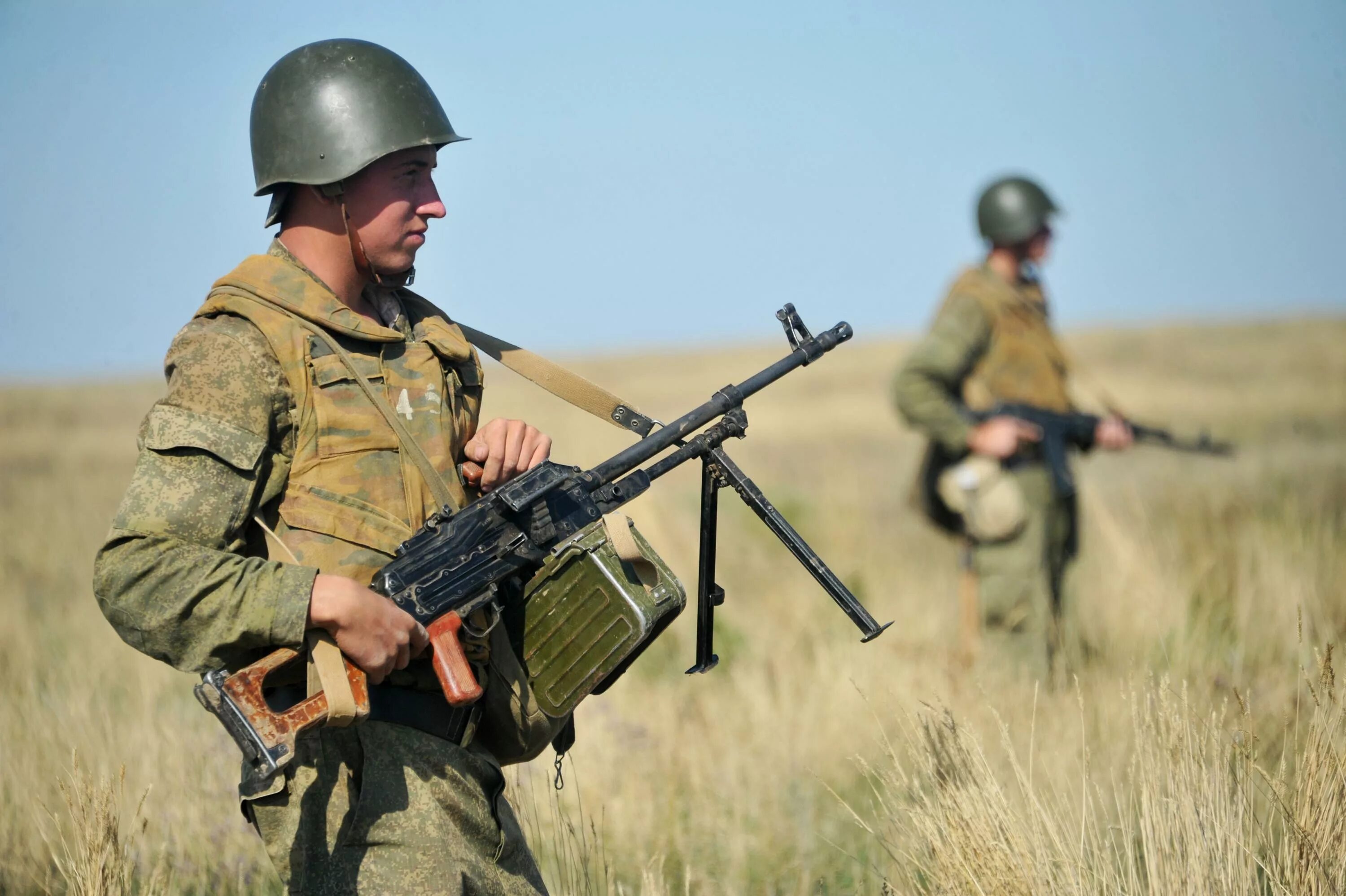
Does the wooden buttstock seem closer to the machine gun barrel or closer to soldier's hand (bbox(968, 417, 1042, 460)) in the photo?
the machine gun barrel

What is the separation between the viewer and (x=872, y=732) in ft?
17.3

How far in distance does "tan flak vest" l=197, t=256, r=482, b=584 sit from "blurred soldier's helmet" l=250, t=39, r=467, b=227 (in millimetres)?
261

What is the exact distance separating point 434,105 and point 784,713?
3.45 meters

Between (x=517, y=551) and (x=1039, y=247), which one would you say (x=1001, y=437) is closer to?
(x=1039, y=247)

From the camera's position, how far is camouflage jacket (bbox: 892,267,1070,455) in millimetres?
6906

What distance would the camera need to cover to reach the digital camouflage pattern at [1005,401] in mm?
6711

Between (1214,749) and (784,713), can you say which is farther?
(784,713)

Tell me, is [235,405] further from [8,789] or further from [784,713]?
[784,713]

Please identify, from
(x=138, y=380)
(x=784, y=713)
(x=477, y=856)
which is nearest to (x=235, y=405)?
(x=477, y=856)

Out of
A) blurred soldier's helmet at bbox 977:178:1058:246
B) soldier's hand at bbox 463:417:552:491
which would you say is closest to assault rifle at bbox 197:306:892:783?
soldier's hand at bbox 463:417:552:491

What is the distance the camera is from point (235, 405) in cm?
255

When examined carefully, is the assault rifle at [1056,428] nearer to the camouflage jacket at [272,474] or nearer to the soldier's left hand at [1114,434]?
the soldier's left hand at [1114,434]

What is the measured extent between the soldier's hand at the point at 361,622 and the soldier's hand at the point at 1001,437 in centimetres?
482

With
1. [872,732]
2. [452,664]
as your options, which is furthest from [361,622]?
[872,732]
